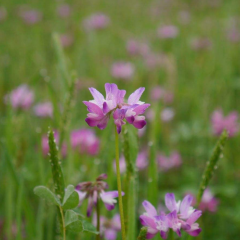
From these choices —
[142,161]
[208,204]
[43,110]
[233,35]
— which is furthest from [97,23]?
[208,204]

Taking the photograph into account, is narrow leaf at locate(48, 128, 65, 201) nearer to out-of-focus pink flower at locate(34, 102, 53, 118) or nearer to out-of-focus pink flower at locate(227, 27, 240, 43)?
out-of-focus pink flower at locate(34, 102, 53, 118)

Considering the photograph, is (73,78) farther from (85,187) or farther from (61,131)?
(85,187)

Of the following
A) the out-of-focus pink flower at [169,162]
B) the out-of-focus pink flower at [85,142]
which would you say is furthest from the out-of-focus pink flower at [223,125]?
the out-of-focus pink flower at [85,142]

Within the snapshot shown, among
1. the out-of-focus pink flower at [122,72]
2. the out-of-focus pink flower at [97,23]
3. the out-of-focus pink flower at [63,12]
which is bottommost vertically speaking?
the out-of-focus pink flower at [122,72]

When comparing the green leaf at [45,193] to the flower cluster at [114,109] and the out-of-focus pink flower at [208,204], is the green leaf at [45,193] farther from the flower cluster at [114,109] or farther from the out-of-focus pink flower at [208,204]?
the out-of-focus pink flower at [208,204]

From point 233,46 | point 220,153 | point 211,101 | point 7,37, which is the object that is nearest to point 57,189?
point 220,153

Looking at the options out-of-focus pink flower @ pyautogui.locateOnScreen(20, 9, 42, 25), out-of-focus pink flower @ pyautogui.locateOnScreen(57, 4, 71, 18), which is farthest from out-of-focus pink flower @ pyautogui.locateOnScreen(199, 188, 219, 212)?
out-of-focus pink flower @ pyautogui.locateOnScreen(57, 4, 71, 18)
